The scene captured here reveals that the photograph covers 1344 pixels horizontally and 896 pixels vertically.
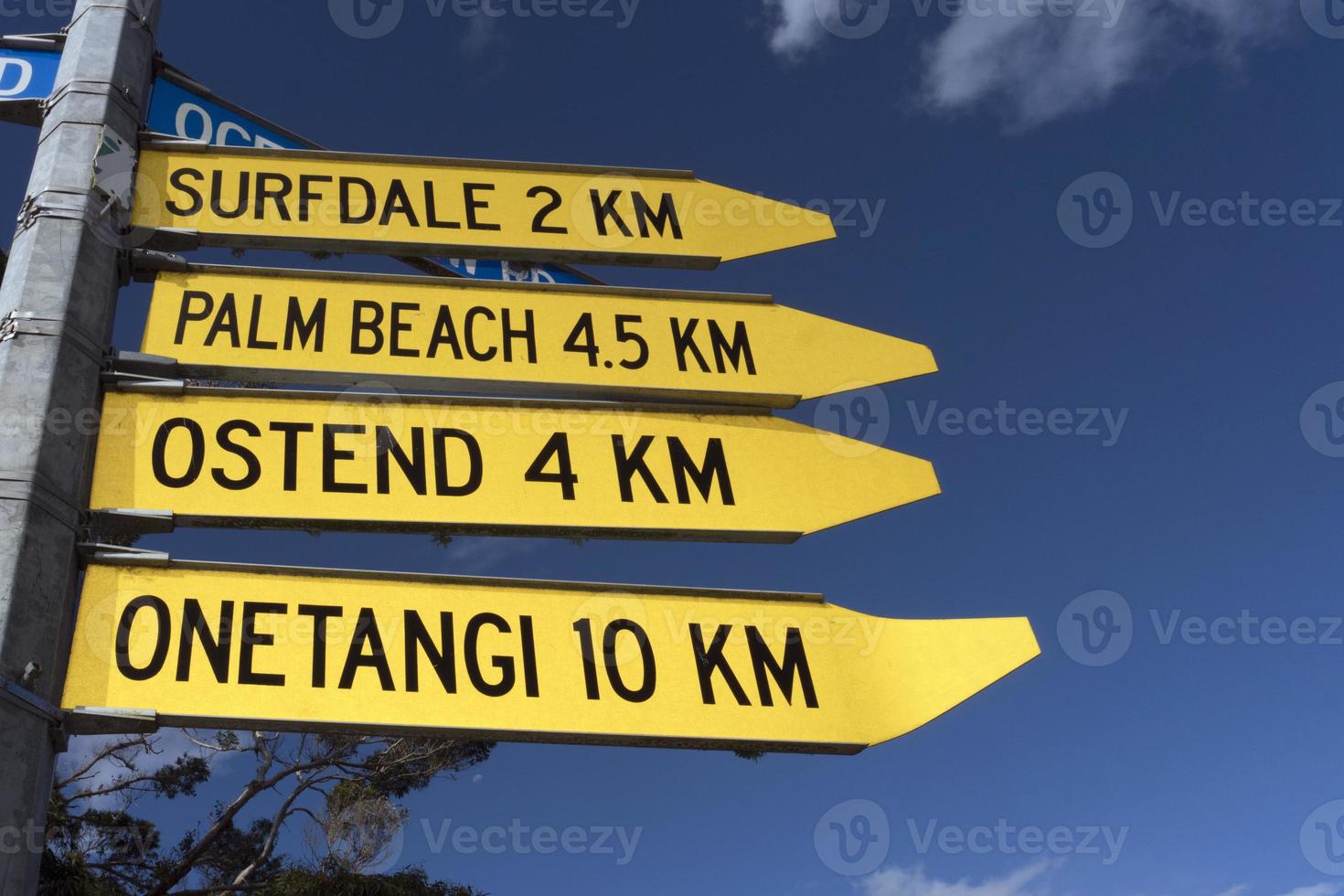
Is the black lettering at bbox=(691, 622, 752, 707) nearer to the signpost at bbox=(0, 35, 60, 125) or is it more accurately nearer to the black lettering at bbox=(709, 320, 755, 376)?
the black lettering at bbox=(709, 320, 755, 376)

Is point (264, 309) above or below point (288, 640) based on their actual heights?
above

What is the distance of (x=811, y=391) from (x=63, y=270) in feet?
8.71

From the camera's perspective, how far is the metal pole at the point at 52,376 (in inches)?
A: 114

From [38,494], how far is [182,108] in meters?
2.02

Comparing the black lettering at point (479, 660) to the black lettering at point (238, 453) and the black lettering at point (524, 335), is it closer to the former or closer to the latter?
the black lettering at point (238, 453)

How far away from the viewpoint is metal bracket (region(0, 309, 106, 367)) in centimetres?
336

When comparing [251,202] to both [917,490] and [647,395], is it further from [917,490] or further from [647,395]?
[917,490]

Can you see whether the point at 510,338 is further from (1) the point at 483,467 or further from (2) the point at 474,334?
(1) the point at 483,467

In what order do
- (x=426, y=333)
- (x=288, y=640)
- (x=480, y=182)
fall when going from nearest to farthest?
(x=288, y=640)
(x=426, y=333)
(x=480, y=182)

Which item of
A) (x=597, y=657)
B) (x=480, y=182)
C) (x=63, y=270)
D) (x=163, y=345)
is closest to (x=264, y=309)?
(x=163, y=345)

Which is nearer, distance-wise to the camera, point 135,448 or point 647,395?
point 135,448

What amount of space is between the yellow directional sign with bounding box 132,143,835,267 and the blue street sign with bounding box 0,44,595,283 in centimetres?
20

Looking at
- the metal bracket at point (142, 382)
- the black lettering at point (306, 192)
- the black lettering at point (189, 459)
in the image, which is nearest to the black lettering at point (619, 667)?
the black lettering at point (189, 459)

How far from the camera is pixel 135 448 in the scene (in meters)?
3.54
